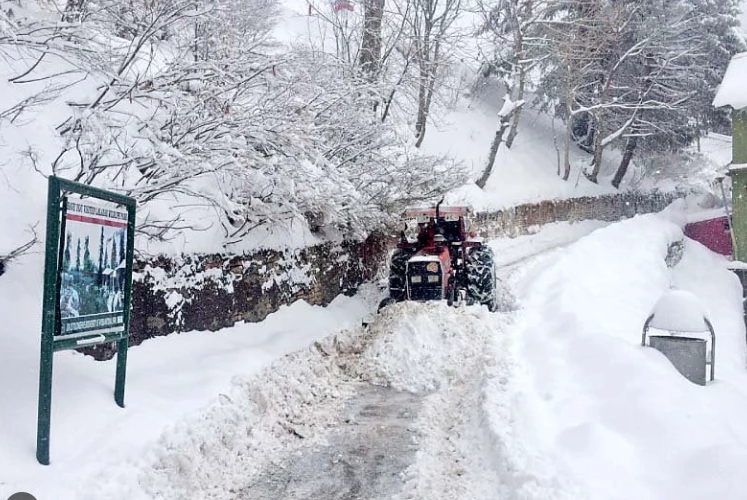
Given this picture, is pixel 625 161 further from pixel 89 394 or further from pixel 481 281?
pixel 89 394

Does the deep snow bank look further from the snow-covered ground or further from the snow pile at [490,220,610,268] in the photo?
the snow pile at [490,220,610,268]

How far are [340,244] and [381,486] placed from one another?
661 cm

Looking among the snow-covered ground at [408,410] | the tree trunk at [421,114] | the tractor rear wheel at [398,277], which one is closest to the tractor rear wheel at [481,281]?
the snow-covered ground at [408,410]

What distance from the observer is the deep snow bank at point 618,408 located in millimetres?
4363

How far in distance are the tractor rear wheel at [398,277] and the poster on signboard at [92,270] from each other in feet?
18.8

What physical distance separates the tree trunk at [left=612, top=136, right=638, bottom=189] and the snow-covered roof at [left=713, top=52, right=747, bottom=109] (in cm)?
832

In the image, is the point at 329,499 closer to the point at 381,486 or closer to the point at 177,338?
the point at 381,486

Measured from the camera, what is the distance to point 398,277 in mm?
10453

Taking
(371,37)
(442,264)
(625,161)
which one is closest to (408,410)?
(442,264)

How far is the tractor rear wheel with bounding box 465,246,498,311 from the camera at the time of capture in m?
10.4

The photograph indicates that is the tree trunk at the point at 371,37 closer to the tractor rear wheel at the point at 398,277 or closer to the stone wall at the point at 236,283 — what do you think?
the stone wall at the point at 236,283

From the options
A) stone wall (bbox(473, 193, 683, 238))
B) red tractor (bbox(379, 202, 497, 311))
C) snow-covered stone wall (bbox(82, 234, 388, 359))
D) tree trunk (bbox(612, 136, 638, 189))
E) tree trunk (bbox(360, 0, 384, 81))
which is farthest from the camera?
tree trunk (bbox(612, 136, 638, 189))

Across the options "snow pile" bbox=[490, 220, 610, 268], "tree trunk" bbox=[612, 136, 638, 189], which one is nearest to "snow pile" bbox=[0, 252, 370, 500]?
"snow pile" bbox=[490, 220, 610, 268]

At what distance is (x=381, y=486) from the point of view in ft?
16.4
